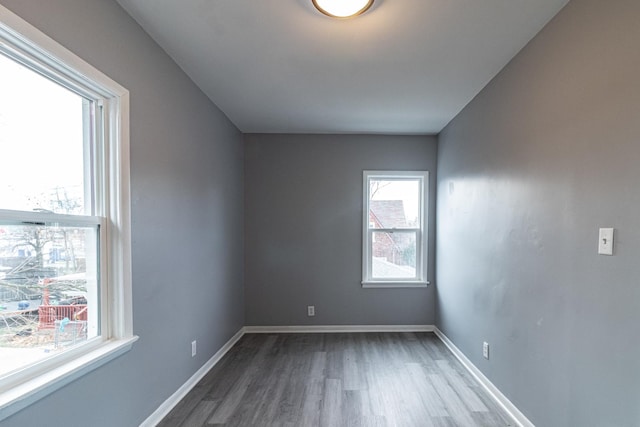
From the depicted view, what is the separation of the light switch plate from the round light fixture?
1.56 meters

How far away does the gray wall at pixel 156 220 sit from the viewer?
1421mm

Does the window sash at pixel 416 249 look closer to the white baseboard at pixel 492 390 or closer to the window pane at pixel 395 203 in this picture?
the window pane at pixel 395 203

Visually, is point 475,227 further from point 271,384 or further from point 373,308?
point 271,384

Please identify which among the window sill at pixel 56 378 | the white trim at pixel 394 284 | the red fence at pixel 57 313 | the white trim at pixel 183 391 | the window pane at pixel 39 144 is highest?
the window pane at pixel 39 144

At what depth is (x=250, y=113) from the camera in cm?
322

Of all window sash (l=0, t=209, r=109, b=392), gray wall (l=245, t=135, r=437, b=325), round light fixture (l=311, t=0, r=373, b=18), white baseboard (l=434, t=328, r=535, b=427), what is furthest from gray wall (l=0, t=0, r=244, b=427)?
white baseboard (l=434, t=328, r=535, b=427)

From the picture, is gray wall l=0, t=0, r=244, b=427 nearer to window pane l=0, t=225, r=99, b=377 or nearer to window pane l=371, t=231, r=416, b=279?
window pane l=0, t=225, r=99, b=377

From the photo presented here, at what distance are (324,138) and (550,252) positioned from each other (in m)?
2.76

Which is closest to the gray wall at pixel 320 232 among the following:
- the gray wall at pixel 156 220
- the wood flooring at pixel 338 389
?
the wood flooring at pixel 338 389

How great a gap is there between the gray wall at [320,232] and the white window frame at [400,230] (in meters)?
0.06

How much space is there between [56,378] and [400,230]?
11.3ft

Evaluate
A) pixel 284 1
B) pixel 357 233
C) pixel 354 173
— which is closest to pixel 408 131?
pixel 354 173

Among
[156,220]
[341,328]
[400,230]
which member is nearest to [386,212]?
[400,230]

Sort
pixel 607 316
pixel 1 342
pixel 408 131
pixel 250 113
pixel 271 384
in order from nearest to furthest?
1. pixel 1 342
2. pixel 607 316
3. pixel 271 384
4. pixel 250 113
5. pixel 408 131
